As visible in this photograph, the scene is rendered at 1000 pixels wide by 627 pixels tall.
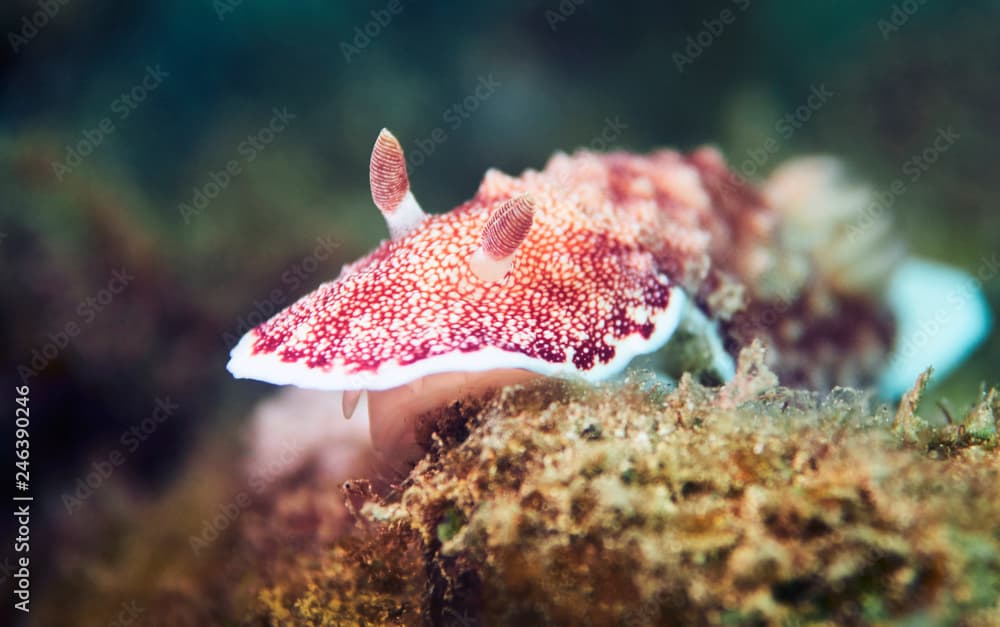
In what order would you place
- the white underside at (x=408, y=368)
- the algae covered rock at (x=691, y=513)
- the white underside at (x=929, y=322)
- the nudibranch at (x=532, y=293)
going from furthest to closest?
the white underside at (x=929, y=322), the nudibranch at (x=532, y=293), the white underside at (x=408, y=368), the algae covered rock at (x=691, y=513)

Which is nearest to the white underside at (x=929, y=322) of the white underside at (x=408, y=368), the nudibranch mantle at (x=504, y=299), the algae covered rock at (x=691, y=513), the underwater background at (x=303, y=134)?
the underwater background at (x=303, y=134)

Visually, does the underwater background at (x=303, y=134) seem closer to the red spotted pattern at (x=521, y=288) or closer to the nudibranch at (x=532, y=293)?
the nudibranch at (x=532, y=293)

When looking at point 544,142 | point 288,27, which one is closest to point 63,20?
point 288,27

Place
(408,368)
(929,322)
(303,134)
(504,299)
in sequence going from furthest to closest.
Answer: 1. (303,134)
2. (929,322)
3. (504,299)
4. (408,368)

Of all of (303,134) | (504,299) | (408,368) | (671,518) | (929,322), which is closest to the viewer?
(671,518)

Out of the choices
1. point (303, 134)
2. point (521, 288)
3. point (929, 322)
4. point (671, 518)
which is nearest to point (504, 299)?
point (521, 288)

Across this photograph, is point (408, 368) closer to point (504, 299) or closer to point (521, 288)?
point (504, 299)

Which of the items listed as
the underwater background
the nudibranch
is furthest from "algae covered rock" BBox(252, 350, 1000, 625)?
the underwater background
